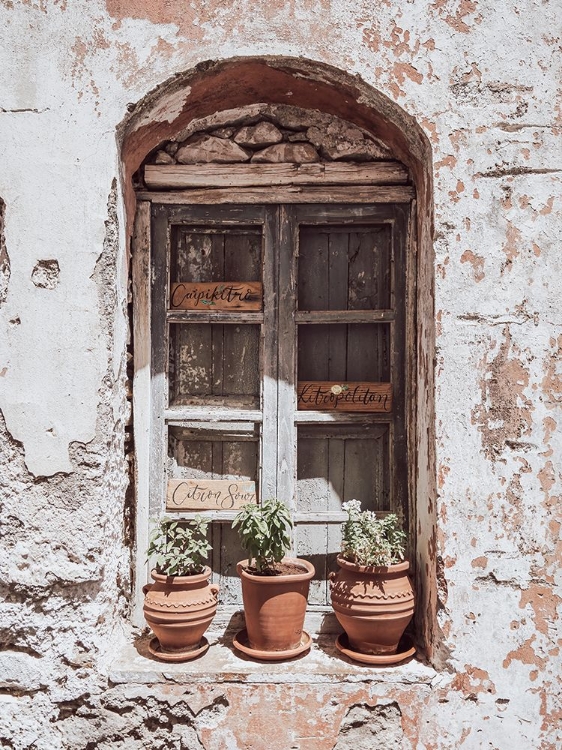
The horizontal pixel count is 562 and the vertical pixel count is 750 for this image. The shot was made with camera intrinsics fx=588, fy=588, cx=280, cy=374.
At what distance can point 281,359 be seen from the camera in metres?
2.47

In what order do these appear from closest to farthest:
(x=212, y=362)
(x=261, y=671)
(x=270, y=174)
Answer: (x=261, y=671) → (x=270, y=174) → (x=212, y=362)

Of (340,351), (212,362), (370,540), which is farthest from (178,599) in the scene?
(340,351)

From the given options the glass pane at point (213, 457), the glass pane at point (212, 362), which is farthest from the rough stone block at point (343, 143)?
the glass pane at point (213, 457)

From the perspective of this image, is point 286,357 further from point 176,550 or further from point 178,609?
point 178,609

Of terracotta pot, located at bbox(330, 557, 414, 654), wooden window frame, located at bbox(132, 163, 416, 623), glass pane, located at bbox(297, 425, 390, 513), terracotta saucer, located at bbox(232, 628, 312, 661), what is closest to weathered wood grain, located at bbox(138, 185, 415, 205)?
wooden window frame, located at bbox(132, 163, 416, 623)

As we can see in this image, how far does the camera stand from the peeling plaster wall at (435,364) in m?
2.05

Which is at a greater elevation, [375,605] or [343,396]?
[343,396]

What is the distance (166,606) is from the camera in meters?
2.11

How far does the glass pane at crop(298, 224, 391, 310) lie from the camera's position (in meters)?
2.53

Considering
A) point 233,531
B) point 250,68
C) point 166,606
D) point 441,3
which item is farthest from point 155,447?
point 441,3

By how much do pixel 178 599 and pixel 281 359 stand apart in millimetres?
1014

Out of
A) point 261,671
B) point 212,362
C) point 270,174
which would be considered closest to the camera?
point 261,671

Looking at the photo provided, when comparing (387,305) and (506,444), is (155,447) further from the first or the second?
(506,444)

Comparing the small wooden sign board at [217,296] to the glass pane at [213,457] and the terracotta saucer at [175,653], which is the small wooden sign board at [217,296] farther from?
the terracotta saucer at [175,653]
